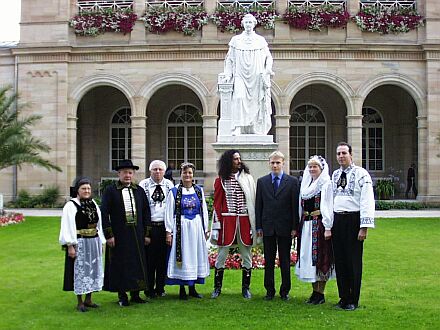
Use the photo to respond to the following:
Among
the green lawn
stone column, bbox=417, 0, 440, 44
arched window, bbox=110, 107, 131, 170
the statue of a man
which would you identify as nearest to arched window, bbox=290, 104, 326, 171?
stone column, bbox=417, 0, 440, 44

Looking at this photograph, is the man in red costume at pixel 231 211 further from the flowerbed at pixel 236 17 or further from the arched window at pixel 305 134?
the arched window at pixel 305 134

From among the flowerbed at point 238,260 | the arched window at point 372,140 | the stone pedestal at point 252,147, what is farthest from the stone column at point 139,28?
the flowerbed at point 238,260

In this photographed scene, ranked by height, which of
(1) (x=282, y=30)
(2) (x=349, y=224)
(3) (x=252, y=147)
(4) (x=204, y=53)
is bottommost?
(2) (x=349, y=224)

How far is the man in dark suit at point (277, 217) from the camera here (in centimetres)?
889

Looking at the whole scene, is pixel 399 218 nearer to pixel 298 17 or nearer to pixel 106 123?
pixel 298 17

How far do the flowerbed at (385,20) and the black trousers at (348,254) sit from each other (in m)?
18.0

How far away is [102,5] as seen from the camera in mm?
26078

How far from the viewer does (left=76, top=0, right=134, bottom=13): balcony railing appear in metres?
25.6

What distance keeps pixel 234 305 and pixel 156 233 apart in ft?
5.11

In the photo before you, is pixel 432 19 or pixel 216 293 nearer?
pixel 216 293

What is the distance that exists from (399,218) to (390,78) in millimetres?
6877

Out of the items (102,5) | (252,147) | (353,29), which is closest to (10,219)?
(102,5)

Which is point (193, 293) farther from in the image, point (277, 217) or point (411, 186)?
point (411, 186)

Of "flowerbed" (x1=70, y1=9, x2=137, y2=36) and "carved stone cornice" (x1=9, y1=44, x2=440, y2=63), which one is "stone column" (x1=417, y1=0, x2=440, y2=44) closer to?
"carved stone cornice" (x1=9, y1=44, x2=440, y2=63)
